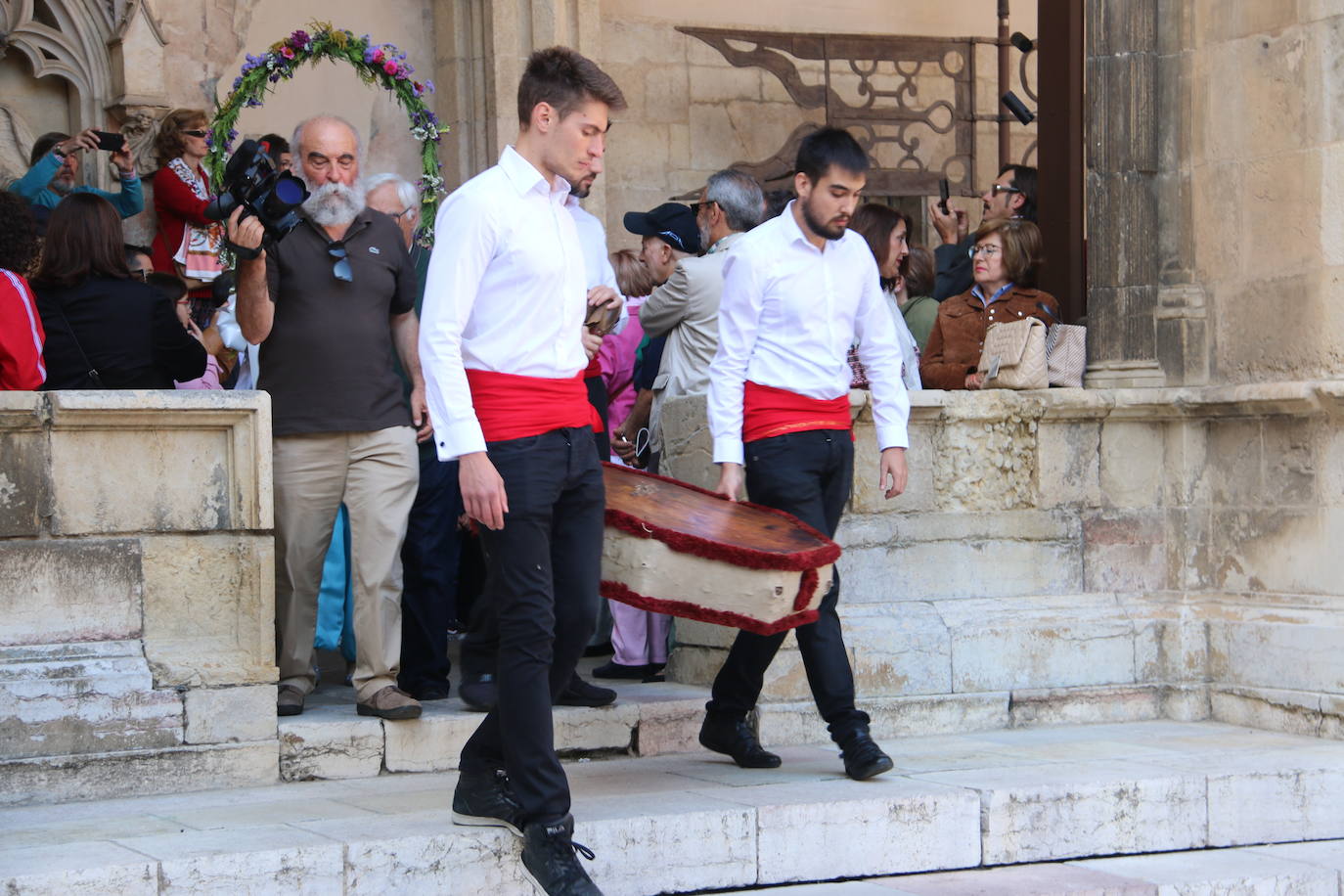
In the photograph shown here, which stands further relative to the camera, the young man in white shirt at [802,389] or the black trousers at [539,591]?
the young man in white shirt at [802,389]

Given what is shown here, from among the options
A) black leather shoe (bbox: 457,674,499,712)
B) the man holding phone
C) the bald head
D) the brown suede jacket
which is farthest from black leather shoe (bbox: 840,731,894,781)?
the man holding phone

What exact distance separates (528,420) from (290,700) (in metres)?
1.65

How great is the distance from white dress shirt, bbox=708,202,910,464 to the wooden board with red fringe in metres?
0.50

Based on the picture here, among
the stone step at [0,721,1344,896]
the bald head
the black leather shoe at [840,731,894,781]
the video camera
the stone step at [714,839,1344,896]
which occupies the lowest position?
the stone step at [714,839,1344,896]

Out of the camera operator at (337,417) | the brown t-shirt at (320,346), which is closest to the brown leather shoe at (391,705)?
the camera operator at (337,417)

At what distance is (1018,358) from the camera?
6.94m

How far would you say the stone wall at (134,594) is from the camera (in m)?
5.23

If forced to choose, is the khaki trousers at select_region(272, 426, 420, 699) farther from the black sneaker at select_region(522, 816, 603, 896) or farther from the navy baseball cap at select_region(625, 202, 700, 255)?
the navy baseball cap at select_region(625, 202, 700, 255)

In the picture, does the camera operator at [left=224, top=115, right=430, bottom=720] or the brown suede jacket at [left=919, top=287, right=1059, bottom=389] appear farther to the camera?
the brown suede jacket at [left=919, top=287, right=1059, bottom=389]

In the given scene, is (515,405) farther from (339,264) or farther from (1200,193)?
(1200,193)

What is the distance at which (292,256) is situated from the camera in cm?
568

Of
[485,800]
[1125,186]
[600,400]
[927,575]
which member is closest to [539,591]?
[485,800]

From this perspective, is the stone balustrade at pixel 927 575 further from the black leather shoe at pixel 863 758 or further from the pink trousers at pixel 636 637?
the black leather shoe at pixel 863 758

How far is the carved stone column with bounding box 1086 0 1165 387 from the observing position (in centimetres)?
720
